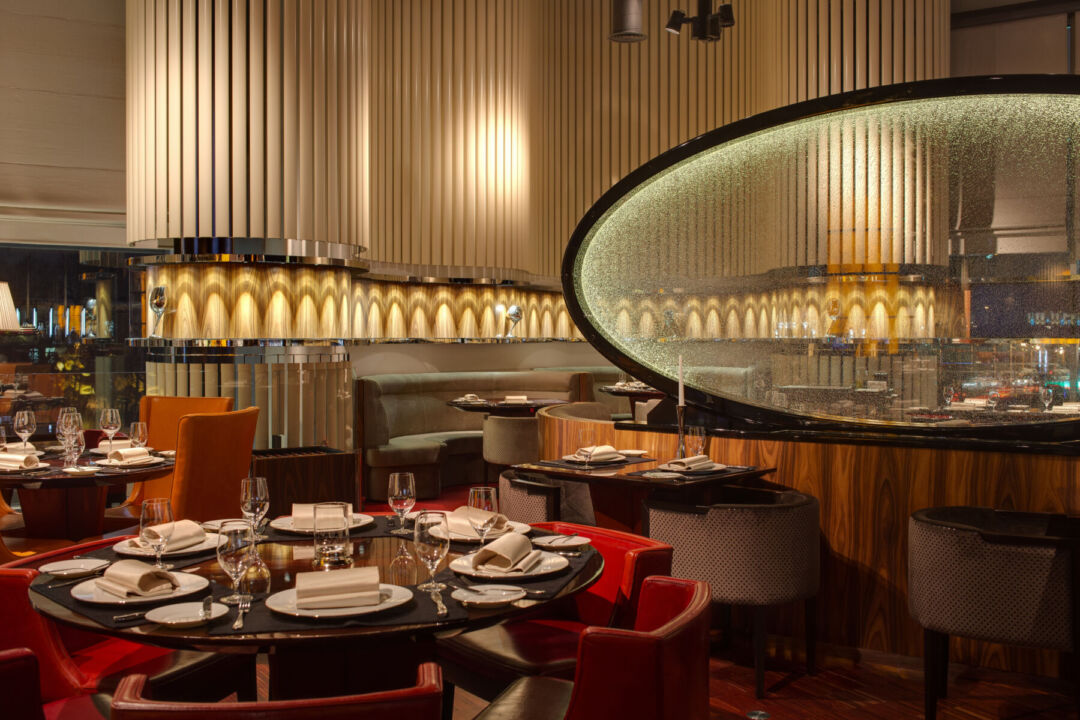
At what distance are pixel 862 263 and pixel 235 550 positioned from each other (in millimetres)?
2857

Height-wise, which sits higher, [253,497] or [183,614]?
[253,497]

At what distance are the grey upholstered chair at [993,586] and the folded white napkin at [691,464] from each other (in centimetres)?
82

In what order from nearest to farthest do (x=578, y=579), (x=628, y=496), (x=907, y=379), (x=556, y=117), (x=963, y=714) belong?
(x=578, y=579), (x=963, y=714), (x=907, y=379), (x=628, y=496), (x=556, y=117)

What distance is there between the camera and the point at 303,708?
4.19ft

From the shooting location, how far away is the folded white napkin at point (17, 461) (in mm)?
3703

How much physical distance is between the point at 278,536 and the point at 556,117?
26.8 feet

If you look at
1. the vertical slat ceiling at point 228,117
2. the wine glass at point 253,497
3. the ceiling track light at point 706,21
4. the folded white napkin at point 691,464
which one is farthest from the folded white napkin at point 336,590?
the ceiling track light at point 706,21

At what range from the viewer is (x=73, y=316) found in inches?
256

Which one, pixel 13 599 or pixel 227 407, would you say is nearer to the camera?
pixel 13 599

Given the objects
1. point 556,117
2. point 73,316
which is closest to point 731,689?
point 73,316

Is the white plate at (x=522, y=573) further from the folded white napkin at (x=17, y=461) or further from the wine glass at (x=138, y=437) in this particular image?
the wine glass at (x=138, y=437)

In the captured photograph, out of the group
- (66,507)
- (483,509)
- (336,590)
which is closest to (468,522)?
(483,509)

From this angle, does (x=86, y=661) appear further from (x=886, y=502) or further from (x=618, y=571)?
(x=886, y=502)

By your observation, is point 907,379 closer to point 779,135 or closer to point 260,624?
point 779,135
